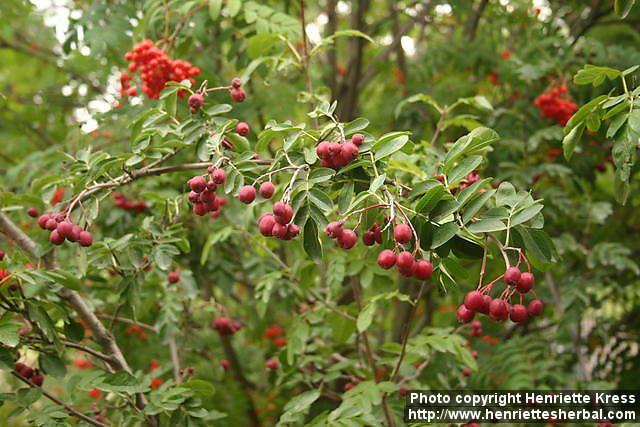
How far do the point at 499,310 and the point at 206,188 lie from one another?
2.65 ft

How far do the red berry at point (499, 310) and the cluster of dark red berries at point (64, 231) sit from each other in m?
1.13

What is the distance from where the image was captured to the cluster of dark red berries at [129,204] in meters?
3.10

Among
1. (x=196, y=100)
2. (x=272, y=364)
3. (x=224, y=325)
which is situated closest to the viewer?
(x=196, y=100)

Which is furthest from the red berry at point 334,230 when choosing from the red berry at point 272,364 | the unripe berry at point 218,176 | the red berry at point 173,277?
the red berry at point 272,364

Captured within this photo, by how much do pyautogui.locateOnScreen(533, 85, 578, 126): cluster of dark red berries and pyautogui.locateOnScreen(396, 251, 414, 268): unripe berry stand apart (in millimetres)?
2011

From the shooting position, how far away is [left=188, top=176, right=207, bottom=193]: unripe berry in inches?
65.5

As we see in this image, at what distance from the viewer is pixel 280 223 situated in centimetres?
152

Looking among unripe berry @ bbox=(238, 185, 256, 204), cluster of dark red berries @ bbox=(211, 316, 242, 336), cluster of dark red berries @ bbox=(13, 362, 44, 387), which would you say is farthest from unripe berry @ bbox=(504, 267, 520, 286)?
cluster of dark red berries @ bbox=(211, 316, 242, 336)

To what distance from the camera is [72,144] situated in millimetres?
3199

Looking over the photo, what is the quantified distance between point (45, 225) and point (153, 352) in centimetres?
209

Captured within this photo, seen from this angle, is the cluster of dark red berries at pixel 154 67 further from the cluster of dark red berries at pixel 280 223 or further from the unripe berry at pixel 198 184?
the cluster of dark red berries at pixel 280 223

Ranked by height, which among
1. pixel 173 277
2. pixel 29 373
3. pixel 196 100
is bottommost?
pixel 29 373

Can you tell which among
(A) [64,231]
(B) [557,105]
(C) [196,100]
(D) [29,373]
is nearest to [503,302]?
(C) [196,100]

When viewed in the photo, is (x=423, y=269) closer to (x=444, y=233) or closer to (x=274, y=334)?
(x=444, y=233)
